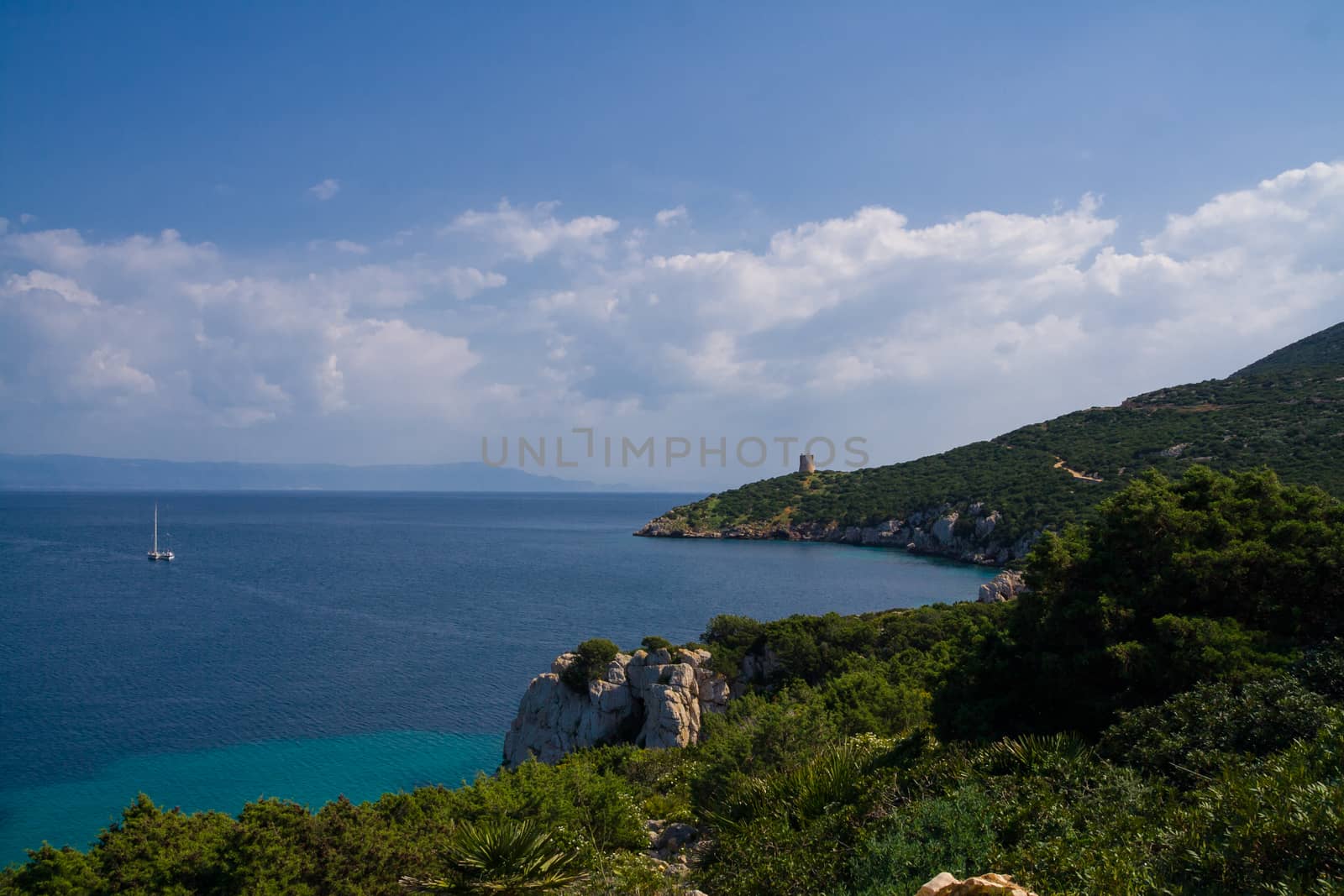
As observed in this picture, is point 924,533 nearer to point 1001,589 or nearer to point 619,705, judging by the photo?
point 1001,589

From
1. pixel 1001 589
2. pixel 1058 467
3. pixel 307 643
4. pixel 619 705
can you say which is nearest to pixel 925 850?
pixel 619 705

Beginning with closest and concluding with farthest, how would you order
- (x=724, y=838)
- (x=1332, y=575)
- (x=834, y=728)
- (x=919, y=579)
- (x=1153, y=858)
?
(x=1153, y=858) < (x=724, y=838) < (x=1332, y=575) < (x=834, y=728) < (x=919, y=579)

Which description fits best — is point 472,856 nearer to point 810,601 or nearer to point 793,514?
point 810,601

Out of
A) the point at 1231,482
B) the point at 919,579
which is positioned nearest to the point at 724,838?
the point at 1231,482

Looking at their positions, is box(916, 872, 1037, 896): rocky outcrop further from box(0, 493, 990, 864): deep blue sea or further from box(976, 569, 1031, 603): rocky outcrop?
box(976, 569, 1031, 603): rocky outcrop

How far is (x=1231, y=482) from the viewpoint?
1402 cm

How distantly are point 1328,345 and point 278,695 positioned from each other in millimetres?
115617

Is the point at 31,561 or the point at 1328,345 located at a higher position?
the point at 1328,345

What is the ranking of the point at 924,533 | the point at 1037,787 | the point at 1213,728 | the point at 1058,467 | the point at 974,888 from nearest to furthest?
the point at 974,888 < the point at 1037,787 < the point at 1213,728 < the point at 1058,467 < the point at 924,533

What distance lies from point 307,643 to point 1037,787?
42274 millimetres

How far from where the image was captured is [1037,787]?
27.6ft

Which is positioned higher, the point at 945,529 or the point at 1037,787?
the point at 1037,787

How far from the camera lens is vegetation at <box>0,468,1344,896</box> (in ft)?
21.5

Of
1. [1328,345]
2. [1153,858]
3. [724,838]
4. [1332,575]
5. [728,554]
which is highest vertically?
[1328,345]
